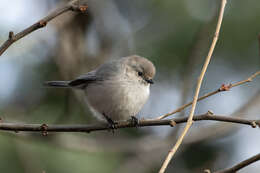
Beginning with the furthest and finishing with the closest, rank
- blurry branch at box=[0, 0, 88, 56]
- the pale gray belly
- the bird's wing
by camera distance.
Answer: the bird's wing < the pale gray belly < blurry branch at box=[0, 0, 88, 56]

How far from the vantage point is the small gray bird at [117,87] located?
3971 millimetres

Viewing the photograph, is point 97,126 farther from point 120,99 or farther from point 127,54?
point 127,54

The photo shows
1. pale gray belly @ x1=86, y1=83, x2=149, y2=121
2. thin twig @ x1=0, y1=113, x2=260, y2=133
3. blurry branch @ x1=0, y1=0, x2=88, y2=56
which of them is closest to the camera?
blurry branch @ x1=0, y1=0, x2=88, y2=56

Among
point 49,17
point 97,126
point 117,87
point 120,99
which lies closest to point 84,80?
point 117,87

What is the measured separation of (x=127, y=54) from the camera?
5402 millimetres

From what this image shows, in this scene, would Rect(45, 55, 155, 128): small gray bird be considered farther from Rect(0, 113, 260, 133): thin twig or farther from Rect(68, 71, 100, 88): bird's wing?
Rect(0, 113, 260, 133): thin twig

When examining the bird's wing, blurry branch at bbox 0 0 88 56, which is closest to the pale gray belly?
the bird's wing

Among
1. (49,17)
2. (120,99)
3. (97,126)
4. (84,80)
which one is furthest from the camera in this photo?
(84,80)

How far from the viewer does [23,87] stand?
245 inches

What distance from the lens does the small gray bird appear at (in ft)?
13.0

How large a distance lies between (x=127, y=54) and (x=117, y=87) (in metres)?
1.46

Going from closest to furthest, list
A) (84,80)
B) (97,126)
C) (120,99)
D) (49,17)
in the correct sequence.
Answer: (49,17) < (97,126) < (120,99) < (84,80)

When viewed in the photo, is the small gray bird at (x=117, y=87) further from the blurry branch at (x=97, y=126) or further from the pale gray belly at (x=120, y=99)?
the blurry branch at (x=97, y=126)

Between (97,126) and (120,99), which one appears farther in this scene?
(120,99)
